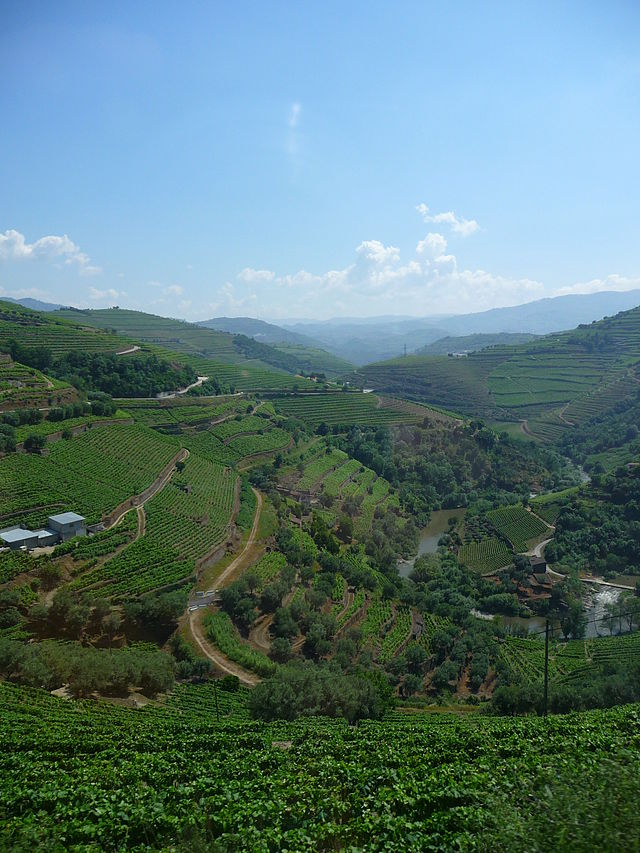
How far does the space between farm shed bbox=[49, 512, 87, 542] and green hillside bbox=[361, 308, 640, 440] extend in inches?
3598

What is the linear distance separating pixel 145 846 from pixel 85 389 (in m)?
65.1

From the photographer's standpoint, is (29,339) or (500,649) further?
(29,339)

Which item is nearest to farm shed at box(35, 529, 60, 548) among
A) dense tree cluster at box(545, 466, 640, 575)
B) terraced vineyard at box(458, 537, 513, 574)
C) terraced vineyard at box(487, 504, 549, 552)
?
terraced vineyard at box(458, 537, 513, 574)

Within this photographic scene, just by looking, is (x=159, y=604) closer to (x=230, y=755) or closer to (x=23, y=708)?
(x=23, y=708)

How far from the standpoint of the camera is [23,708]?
21609 millimetres

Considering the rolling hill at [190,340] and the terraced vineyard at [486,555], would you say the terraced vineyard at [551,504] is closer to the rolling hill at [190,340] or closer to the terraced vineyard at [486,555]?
the terraced vineyard at [486,555]

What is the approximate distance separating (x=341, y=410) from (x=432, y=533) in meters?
34.9

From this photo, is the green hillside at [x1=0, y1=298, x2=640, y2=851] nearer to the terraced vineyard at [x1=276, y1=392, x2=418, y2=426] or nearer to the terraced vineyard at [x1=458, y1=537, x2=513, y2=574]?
the terraced vineyard at [x1=458, y1=537, x2=513, y2=574]

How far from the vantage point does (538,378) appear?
12288 cm

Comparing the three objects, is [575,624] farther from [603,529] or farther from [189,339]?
[189,339]

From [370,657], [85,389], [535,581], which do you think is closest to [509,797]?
[370,657]

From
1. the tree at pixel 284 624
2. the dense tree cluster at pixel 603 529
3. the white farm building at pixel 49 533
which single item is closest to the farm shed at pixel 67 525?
the white farm building at pixel 49 533

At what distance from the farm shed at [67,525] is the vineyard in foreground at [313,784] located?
16265mm

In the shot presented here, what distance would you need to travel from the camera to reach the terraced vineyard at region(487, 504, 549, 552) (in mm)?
62688
